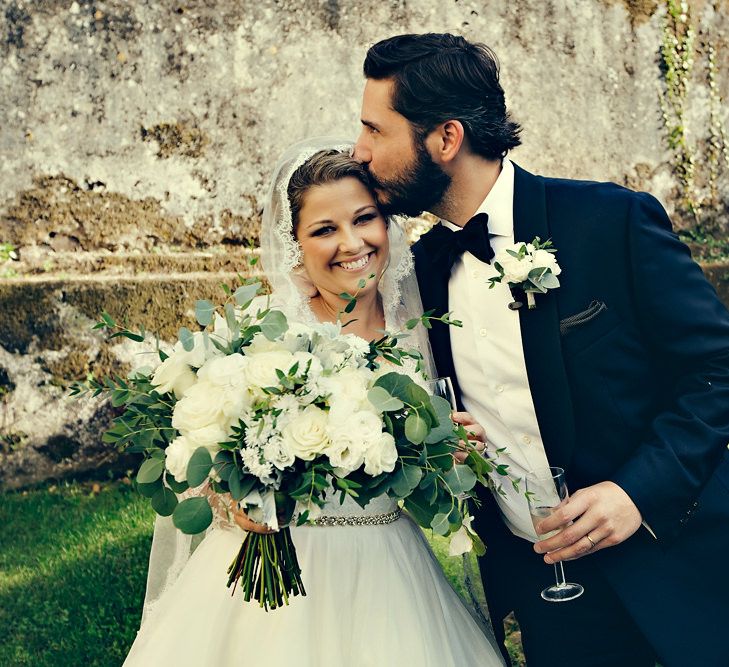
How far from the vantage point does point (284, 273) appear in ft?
11.6

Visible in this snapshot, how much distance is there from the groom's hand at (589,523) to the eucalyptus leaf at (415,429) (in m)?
0.53

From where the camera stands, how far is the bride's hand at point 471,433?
2637 millimetres

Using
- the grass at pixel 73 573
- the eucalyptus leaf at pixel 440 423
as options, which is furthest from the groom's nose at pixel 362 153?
the grass at pixel 73 573

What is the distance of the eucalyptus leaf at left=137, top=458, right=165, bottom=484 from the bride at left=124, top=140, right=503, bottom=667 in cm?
26

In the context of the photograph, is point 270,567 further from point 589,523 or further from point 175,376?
point 589,523

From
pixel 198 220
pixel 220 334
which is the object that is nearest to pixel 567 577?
pixel 220 334

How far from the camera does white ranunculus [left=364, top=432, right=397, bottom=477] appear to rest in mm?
2293

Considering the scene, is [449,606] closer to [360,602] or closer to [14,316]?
[360,602]

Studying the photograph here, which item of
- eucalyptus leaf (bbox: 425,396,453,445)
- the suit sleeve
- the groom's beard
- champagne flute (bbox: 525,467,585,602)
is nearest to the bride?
the groom's beard

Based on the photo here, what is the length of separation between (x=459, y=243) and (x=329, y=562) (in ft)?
3.91

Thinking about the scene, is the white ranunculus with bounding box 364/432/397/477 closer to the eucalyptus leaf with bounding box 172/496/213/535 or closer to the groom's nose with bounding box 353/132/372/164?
the eucalyptus leaf with bounding box 172/496/213/535

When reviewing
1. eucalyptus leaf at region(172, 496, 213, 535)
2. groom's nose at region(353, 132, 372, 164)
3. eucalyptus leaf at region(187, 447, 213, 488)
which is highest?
groom's nose at region(353, 132, 372, 164)

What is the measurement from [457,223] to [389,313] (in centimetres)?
49

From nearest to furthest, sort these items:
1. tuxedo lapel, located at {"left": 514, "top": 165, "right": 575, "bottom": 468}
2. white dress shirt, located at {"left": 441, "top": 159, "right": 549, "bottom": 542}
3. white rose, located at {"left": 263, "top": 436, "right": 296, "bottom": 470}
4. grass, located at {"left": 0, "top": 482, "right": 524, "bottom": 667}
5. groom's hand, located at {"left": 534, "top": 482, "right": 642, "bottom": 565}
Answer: white rose, located at {"left": 263, "top": 436, "right": 296, "bottom": 470} → groom's hand, located at {"left": 534, "top": 482, "right": 642, "bottom": 565} → tuxedo lapel, located at {"left": 514, "top": 165, "right": 575, "bottom": 468} → white dress shirt, located at {"left": 441, "top": 159, "right": 549, "bottom": 542} → grass, located at {"left": 0, "top": 482, "right": 524, "bottom": 667}
